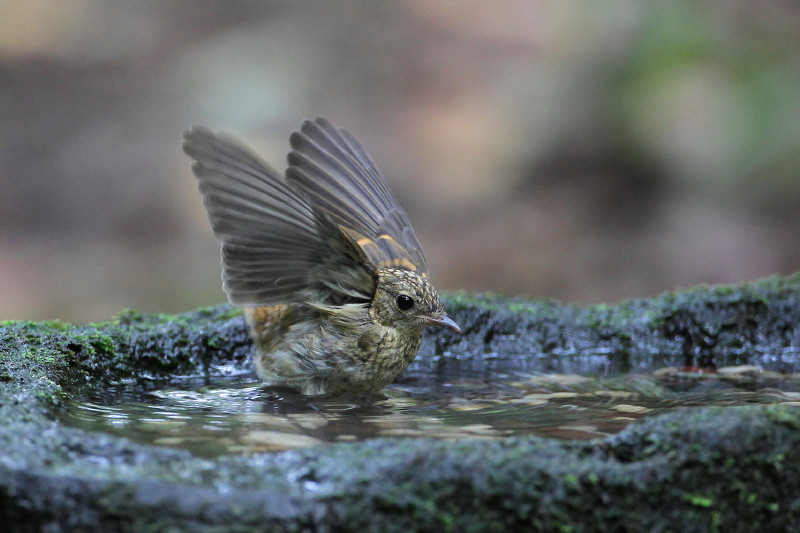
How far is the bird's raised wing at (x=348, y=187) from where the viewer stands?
4223 mm

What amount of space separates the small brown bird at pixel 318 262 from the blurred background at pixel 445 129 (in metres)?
4.76

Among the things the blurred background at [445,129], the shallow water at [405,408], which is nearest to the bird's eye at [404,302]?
the shallow water at [405,408]

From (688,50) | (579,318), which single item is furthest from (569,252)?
(579,318)

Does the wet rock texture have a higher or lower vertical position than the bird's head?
lower

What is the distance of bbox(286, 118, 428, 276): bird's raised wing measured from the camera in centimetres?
422

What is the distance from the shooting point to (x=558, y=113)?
9922 mm

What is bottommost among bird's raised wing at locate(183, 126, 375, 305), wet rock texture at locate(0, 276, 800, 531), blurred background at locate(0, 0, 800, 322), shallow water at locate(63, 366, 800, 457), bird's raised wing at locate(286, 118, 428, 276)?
wet rock texture at locate(0, 276, 800, 531)

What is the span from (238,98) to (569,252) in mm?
4040

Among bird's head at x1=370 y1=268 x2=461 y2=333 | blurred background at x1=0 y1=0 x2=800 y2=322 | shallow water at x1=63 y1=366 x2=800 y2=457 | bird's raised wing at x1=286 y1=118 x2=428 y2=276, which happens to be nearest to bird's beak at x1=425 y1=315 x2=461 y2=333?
bird's head at x1=370 y1=268 x2=461 y2=333

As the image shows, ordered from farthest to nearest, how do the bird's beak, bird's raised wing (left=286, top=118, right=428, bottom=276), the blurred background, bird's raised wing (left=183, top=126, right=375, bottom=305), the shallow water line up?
the blurred background → bird's raised wing (left=286, top=118, right=428, bottom=276) → the bird's beak → bird's raised wing (left=183, top=126, right=375, bottom=305) → the shallow water

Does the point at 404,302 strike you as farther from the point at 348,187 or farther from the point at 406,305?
the point at 348,187

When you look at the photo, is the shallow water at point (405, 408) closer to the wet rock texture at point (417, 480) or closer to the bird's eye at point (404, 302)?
the wet rock texture at point (417, 480)

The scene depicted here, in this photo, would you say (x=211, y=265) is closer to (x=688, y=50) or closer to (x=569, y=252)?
(x=569, y=252)

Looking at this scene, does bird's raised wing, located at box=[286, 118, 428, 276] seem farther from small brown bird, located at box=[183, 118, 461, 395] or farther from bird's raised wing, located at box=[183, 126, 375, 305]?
bird's raised wing, located at box=[183, 126, 375, 305]
